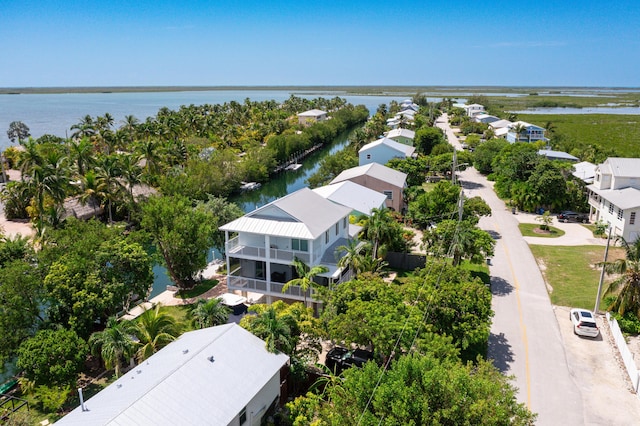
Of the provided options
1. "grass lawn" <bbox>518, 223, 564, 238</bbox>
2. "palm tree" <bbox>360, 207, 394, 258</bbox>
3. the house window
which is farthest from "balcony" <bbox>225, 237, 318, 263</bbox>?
"grass lawn" <bbox>518, 223, 564, 238</bbox>

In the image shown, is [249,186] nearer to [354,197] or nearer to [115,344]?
[354,197]

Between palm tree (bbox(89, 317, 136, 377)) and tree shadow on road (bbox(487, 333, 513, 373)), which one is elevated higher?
palm tree (bbox(89, 317, 136, 377))

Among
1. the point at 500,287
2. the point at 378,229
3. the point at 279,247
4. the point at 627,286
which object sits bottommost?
the point at 500,287

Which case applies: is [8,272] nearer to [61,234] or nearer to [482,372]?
[61,234]

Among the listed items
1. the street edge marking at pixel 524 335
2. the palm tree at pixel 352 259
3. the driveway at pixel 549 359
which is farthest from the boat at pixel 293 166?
the palm tree at pixel 352 259

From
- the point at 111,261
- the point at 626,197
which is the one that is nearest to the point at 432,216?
the point at 626,197

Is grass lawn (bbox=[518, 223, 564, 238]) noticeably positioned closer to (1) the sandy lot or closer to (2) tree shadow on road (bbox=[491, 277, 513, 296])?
(2) tree shadow on road (bbox=[491, 277, 513, 296])

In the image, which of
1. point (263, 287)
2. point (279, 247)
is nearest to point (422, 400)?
point (263, 287)
